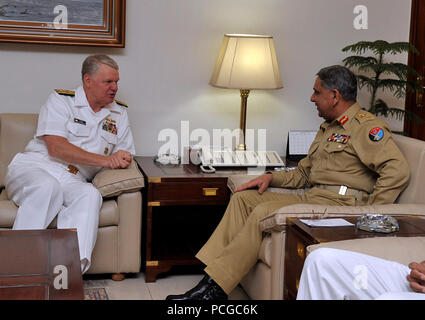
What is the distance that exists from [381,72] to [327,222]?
1.77 metres

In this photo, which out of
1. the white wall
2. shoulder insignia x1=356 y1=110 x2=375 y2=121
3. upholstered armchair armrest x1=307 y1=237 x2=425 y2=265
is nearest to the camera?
upholstered armchair armrest x1=307 y1=237 x2=425 y2=265

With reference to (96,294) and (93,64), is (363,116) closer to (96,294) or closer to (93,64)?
(93,64)

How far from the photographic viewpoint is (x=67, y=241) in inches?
94.7

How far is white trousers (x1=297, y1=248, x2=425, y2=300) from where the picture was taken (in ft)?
6.72

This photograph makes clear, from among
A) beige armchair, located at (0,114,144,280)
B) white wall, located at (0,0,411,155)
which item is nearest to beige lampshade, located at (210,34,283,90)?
white wall, located at (0,0,411,155)

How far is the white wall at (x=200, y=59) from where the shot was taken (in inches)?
153

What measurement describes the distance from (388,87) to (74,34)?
221cm

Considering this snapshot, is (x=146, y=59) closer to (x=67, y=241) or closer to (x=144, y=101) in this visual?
(x=144, y=101)

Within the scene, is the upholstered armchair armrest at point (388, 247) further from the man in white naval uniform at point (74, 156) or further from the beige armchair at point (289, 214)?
the man in white naval uniform at point (74, 156)

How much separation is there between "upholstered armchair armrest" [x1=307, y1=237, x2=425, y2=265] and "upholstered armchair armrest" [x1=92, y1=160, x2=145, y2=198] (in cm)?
131

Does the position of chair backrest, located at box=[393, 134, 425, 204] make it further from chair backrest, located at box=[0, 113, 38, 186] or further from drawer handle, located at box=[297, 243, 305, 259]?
chair backrest, located at box=[0, 113, 38, 186]

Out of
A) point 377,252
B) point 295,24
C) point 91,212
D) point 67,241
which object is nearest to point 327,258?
point 377,252

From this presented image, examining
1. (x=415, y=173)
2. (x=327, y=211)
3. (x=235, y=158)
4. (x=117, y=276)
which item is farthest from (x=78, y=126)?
(x=415, y=173)

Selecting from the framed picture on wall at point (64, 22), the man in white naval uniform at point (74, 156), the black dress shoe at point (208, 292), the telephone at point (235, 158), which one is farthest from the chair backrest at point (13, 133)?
the black dress shoe at point (208, 292)
